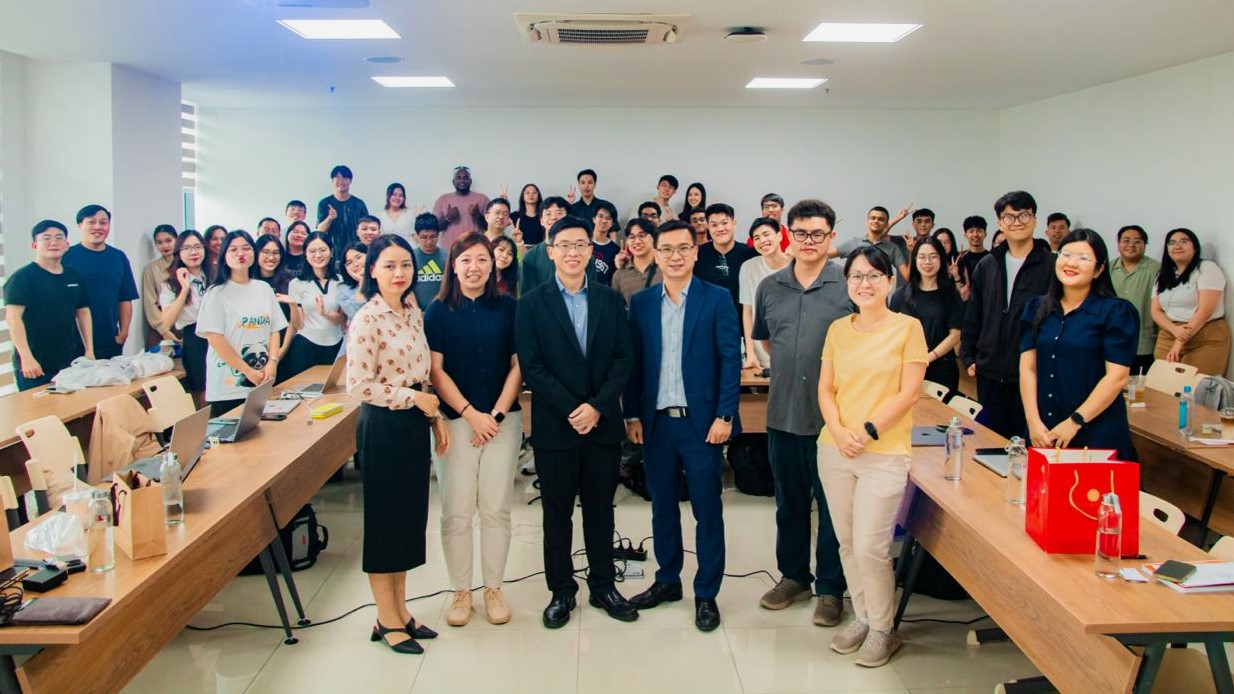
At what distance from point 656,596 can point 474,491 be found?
963 millimetres

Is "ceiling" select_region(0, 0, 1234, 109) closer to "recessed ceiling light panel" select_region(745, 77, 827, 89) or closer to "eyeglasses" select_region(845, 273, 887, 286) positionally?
"recessed ceiling light panel" select_region(745, 77, 827, 89)

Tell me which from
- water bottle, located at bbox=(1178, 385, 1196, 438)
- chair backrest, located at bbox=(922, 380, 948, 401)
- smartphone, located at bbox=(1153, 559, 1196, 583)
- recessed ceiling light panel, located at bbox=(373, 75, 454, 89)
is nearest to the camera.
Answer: smartphone, located at bbox=(1153, 559, 1196, 583)

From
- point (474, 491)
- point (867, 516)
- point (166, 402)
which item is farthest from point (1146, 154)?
point (166, 402)

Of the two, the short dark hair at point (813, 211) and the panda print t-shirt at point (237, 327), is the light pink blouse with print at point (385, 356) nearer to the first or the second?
the short dark hair at point (813, 211)

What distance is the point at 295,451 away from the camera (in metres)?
3.73

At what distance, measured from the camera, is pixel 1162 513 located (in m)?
2.89

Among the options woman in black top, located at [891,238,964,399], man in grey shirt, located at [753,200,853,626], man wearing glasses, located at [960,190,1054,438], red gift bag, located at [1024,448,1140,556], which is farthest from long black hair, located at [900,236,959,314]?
red gift bag, located at [1024,448,1140,556]

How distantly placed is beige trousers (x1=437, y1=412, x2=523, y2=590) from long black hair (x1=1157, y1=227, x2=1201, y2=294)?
19.8 feet

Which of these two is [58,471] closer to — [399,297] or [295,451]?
[295,451]

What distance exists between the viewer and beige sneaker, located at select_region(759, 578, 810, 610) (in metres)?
3.83

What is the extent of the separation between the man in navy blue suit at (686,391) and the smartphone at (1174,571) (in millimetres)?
1591

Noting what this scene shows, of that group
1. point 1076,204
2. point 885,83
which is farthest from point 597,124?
point 1076,204

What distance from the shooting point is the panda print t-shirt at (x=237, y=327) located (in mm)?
4711

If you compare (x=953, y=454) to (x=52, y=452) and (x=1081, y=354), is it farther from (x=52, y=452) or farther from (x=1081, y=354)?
(x=52, y=452)
